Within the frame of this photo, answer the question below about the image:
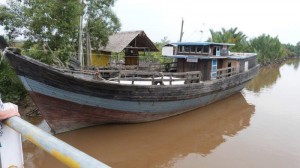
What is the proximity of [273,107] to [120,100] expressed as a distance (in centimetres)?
877

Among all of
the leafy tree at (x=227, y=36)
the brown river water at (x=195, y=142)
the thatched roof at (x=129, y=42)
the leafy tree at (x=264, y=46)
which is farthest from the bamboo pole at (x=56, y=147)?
the leafy tree at (x=264, y=46)

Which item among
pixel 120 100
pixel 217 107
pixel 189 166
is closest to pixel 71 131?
pixel 120 100

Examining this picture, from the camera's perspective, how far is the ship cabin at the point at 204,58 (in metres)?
12.7

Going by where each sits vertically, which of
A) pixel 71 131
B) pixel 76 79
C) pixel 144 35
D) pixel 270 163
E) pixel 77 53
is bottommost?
pixel 270 163

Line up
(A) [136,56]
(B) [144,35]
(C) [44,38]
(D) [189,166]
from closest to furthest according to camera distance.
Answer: (D) [189,166] → (C) [44,38] → (B) [144,35] → (A) [136,56]

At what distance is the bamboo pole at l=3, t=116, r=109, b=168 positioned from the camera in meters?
0.96

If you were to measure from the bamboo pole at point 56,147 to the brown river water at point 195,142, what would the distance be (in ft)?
18.6

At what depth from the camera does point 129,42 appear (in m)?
16.1

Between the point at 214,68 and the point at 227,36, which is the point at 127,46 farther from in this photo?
the point at 227,36

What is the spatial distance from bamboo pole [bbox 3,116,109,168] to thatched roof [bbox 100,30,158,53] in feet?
48.2

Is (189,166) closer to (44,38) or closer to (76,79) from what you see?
(76,79)

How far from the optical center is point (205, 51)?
511 inches

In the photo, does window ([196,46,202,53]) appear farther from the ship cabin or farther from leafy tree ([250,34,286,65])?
leafy tree ([250,34,286,65])

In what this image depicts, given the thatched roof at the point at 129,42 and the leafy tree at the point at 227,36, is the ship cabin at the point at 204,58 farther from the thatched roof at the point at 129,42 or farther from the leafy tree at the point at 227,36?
the leafy tree at the point at 227,36
